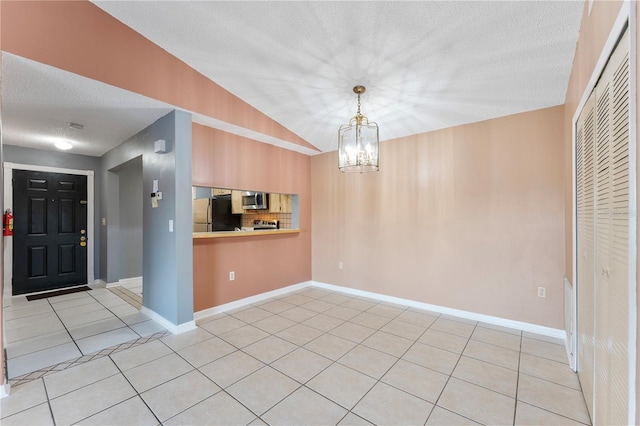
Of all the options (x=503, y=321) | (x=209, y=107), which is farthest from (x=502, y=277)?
(x=209, y=107)

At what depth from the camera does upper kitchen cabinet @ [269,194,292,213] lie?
5.08m

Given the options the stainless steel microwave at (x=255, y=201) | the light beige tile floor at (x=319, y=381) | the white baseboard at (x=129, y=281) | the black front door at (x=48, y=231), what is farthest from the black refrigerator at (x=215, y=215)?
the light beige tile floor at (x=319, y=381)

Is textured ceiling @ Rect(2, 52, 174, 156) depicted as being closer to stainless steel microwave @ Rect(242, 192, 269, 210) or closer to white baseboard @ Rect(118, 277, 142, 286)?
stainless steel microwave @ Rect(242, 192, 269, 210)

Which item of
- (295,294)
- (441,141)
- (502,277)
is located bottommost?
(295,294)

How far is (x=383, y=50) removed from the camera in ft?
7.92

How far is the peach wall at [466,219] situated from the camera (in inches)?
119

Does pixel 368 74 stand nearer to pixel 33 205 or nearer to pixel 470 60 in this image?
pixel 470 60

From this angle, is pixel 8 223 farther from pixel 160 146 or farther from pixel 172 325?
pixel 172 325

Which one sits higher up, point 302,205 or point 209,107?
point 209,107

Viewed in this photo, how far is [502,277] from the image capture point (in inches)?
129

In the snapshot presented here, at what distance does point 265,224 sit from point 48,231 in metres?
3.57

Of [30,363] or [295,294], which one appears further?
[295,294]

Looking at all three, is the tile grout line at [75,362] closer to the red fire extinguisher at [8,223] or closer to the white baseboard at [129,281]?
the white baseboard at [129,281]

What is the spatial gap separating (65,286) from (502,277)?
6.78 meters
